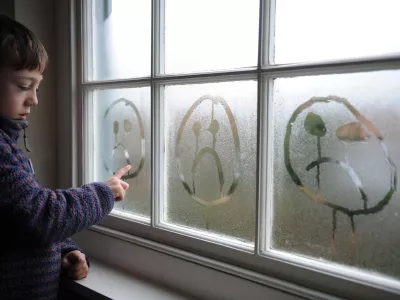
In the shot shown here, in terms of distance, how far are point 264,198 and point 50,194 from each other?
17.5 inches

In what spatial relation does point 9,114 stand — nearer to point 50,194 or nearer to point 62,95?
point 50,194

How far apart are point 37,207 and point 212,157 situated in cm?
40

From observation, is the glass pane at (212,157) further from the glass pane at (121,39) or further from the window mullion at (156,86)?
the glass pane at (121,39)

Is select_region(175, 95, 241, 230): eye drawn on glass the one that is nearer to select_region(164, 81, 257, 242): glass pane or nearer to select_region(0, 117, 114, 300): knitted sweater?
select_region(164, 81, 257, 242): glass pane

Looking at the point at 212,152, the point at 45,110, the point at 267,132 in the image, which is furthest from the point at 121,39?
the point at 267,132

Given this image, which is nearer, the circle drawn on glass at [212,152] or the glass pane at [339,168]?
the glass pane at [339,168]

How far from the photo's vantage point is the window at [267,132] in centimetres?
68

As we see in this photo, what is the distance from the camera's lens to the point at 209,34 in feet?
3.01

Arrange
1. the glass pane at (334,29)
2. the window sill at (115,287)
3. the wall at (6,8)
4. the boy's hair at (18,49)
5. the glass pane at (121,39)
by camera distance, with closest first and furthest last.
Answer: the glass pane at (334,29) < the boy's hair at (18,49) < the window sill at (115,287) < the glass pane at (121,39) < the wall at (6,8)

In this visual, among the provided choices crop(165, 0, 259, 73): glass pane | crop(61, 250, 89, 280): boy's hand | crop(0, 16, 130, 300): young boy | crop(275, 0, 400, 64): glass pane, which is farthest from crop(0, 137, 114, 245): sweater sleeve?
crop(275, 0, 400, 64): glass pane

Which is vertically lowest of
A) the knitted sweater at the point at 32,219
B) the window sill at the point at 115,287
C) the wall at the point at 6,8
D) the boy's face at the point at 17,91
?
the window sill at the point at 115,287

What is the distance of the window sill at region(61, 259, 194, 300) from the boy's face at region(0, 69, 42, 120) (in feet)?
1.46

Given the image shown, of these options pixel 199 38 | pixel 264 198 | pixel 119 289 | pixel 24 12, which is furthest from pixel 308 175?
pixel 24 12

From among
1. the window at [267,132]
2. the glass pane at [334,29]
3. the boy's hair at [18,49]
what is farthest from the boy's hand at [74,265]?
the glass pane at [334,29]
